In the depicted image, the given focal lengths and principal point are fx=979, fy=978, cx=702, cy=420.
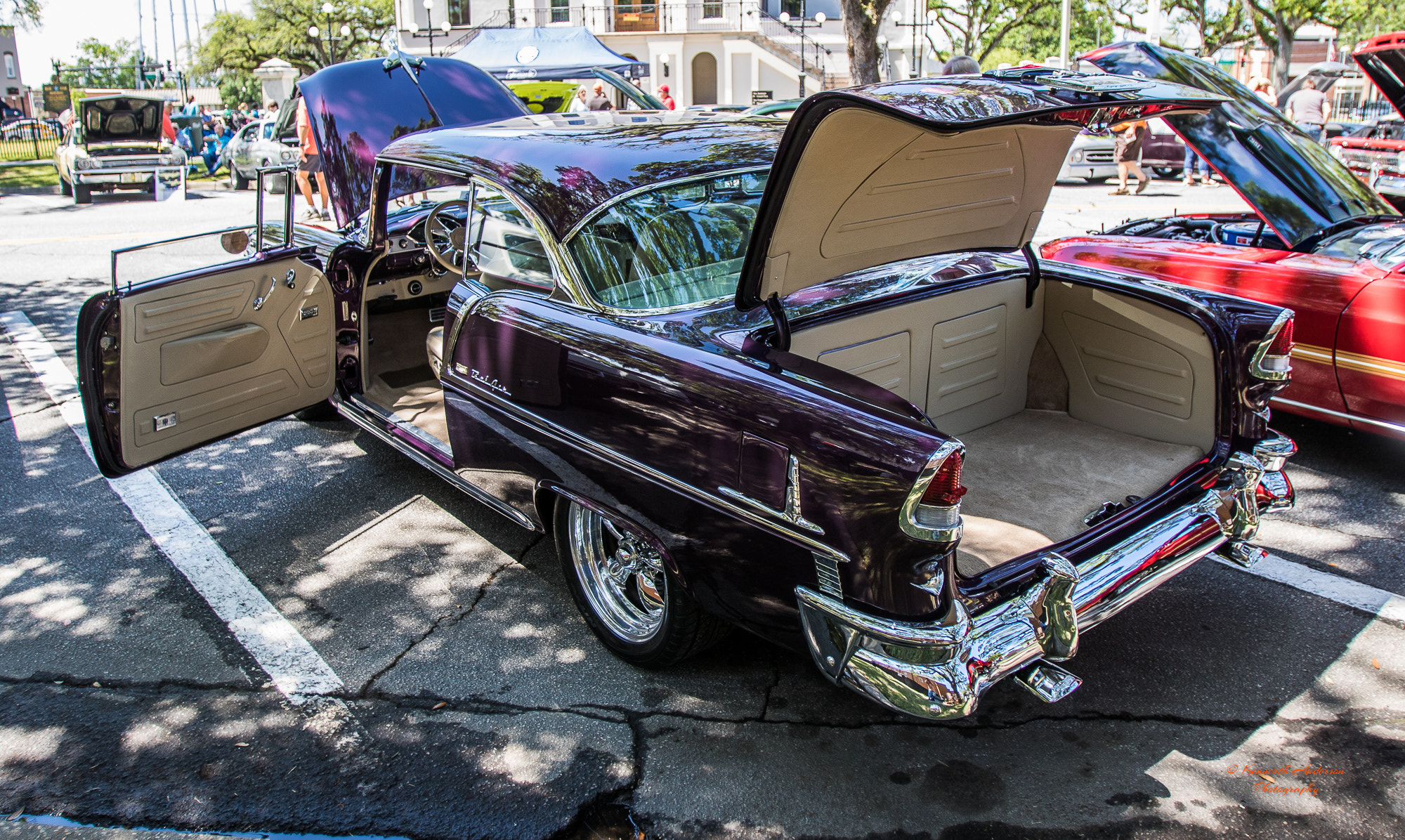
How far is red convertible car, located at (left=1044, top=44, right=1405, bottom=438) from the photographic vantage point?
4.23 metres

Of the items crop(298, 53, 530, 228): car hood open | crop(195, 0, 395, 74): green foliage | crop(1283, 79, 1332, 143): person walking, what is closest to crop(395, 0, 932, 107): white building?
crop(195, 0, 395, 74): green foliage

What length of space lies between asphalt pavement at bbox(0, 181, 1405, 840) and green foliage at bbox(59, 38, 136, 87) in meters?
60.6

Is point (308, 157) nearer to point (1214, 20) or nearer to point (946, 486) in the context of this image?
point (946, 486)

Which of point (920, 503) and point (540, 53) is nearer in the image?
A: point (920, 503)

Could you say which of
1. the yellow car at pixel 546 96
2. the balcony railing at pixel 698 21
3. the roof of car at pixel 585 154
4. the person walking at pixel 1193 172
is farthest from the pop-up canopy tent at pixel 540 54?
the balcony railing at pixel 698 21

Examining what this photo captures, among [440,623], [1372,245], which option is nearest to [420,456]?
[440,623]

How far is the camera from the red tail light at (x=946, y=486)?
2229 mm

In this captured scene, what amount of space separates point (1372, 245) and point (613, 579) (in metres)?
3.83

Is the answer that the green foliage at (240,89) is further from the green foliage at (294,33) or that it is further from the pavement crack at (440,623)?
the pavement crack at (440,623)

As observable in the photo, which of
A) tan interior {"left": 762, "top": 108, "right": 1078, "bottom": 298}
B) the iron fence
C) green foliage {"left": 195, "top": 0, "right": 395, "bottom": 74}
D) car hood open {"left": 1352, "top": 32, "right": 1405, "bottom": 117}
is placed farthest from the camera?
green foliage {"left": 195, "top": 0, "right": 395, "bottom": 74}

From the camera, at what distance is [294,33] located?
4700 centimetres

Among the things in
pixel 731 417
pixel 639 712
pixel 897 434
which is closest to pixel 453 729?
pixel 639 712

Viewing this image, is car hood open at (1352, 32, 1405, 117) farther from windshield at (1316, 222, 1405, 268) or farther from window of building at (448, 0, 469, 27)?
window of building at (448, 0, 469, 27)

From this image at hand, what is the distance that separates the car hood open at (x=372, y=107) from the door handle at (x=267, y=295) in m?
1.25
